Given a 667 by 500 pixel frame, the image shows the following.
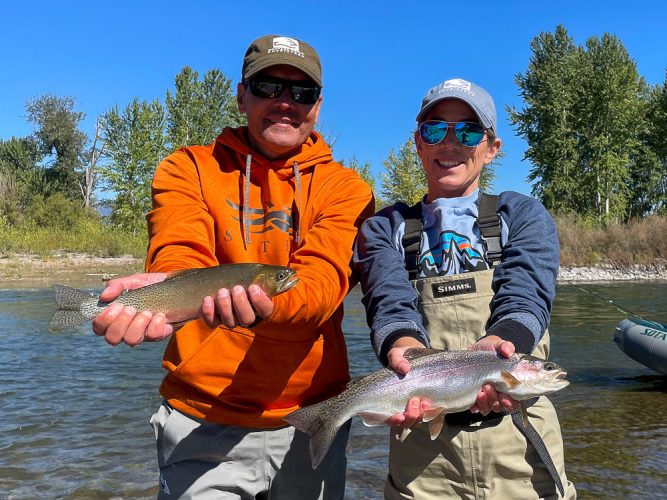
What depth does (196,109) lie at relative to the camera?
52906 millimetres

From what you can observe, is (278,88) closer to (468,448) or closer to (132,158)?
(468,448)

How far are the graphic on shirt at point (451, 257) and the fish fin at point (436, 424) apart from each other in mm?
715

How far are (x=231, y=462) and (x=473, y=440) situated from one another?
116cm

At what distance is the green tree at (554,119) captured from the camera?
47906 millimetres

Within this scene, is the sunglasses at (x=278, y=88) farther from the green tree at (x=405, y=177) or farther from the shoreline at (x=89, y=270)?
the green tree at (x=405, y=177)

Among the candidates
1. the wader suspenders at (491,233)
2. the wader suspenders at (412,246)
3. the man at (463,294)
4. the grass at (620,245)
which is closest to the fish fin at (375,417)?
the man at (463,294)

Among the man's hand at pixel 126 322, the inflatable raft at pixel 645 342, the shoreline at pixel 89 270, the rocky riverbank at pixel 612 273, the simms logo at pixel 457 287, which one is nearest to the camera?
the man's hand at pixel 126 322

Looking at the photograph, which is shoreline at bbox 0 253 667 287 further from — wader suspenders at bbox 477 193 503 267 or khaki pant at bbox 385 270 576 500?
wader suspenders at bbox 477 193 503 267

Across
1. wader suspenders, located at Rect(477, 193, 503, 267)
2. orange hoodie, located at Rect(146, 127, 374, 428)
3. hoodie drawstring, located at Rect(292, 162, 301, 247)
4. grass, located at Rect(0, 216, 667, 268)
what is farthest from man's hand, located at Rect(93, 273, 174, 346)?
grass, located at Rect(0, 216, 667, 268)

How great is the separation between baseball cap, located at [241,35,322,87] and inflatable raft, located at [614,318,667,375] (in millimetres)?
9064

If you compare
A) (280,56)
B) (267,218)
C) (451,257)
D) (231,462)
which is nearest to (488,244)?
(451,257)

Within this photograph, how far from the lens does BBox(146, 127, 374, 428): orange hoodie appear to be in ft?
10.2

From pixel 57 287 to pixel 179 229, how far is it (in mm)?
607

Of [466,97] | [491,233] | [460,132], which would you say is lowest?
[491,233]
